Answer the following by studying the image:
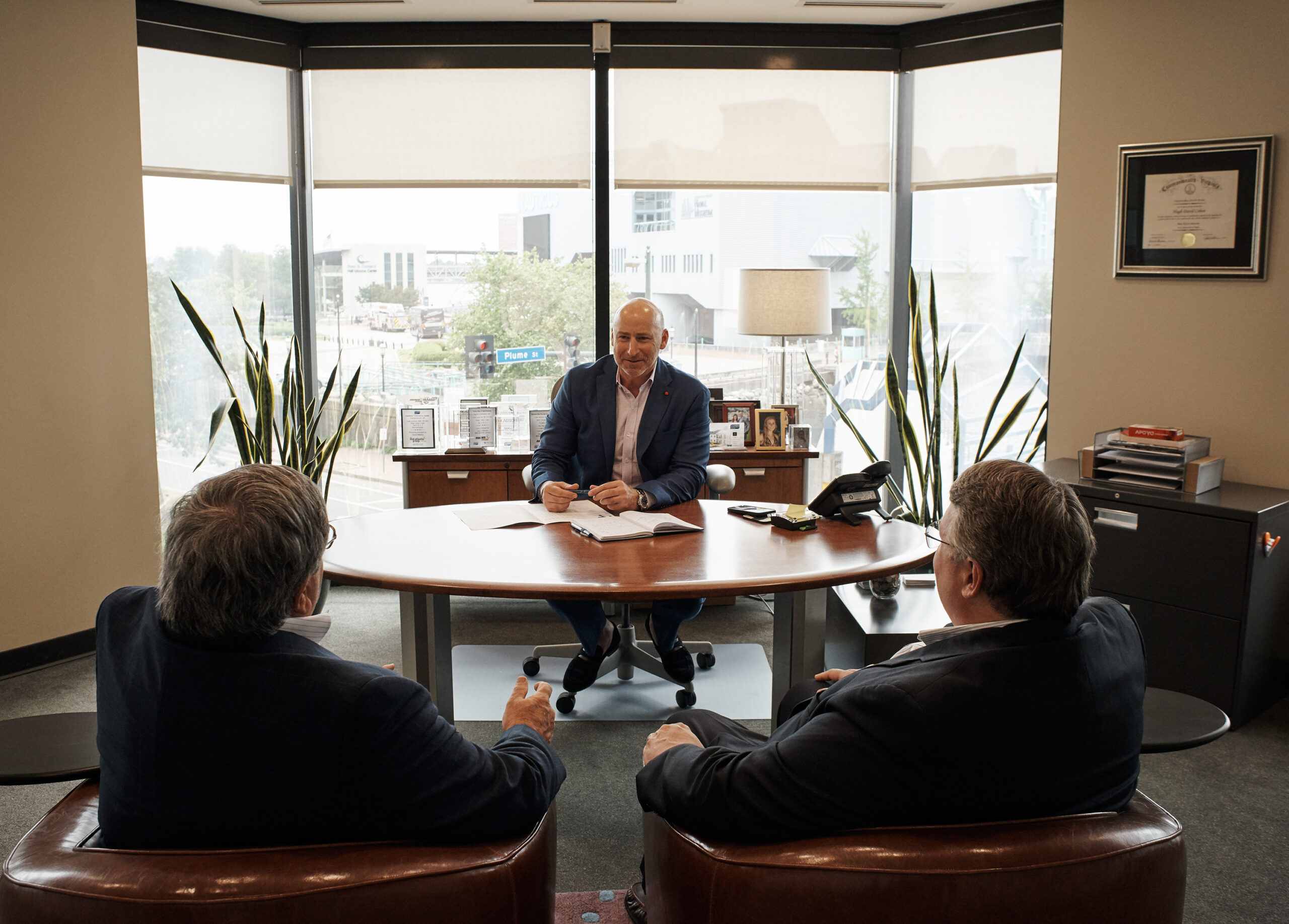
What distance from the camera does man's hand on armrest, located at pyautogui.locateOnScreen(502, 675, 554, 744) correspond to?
5.98ft

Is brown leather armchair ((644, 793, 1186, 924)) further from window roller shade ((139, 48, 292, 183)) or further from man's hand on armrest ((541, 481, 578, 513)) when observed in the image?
window roller shade ((139, 48, 292, 183))

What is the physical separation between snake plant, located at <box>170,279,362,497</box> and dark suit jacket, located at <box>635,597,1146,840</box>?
133 inches

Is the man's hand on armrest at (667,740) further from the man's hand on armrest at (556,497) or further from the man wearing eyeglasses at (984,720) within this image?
the man's hand on armrest at (556,497)

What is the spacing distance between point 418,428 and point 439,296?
0.75 metres

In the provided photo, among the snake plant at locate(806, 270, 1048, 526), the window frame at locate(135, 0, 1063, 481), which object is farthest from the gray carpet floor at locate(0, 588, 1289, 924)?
the window frame at locate(135, 0, 1063, 481)

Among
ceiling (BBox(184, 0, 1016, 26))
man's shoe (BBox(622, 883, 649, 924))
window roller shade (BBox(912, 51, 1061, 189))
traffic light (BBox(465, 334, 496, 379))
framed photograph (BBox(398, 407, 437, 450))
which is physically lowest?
man's shoe (BBox(622, 883, 649, 924))

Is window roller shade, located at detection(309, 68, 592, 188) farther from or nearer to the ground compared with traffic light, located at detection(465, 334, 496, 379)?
farther from the ground

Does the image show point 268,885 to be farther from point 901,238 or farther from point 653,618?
point 901,238

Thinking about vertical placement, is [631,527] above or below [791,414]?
below

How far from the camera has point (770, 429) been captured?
4.84 metres

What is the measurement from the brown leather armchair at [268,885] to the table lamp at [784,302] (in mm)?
3660

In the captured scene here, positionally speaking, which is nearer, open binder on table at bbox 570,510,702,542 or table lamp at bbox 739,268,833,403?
open binder on table at bbox 570,510,702,542

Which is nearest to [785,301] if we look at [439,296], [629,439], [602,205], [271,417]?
[602,205]

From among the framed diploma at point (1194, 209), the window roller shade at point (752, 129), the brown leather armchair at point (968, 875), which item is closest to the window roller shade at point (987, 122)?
the window roller shade at point (752, 129)
